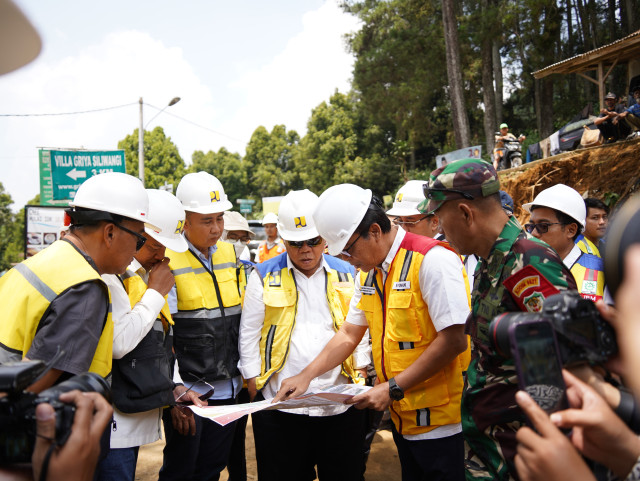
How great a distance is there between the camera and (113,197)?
2170mm

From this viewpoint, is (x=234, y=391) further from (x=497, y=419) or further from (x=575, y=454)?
(x=575, y=454)

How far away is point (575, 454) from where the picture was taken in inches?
38.9

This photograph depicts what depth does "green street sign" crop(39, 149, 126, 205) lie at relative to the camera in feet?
54.7

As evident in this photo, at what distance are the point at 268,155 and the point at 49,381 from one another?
4190 cm

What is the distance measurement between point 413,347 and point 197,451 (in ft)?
5.33

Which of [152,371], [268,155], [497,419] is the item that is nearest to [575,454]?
[497,419]

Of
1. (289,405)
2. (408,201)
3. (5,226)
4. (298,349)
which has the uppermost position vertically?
(5,226)

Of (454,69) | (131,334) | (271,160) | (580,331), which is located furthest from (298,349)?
(271,160)

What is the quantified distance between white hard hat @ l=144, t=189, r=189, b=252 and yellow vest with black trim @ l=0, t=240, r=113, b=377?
3.19ft

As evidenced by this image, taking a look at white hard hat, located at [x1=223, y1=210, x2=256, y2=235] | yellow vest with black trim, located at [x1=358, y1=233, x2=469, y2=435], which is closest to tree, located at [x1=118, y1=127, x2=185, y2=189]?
white hard hat, located at [x1=223, y1=210, x2=256, y2=235]

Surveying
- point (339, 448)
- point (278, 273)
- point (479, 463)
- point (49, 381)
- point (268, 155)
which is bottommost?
point (339, 448)

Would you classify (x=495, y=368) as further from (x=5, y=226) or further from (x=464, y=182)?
(x=5, y=226)

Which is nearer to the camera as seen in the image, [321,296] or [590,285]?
[321,296]

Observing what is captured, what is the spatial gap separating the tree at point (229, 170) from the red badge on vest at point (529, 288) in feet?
140
